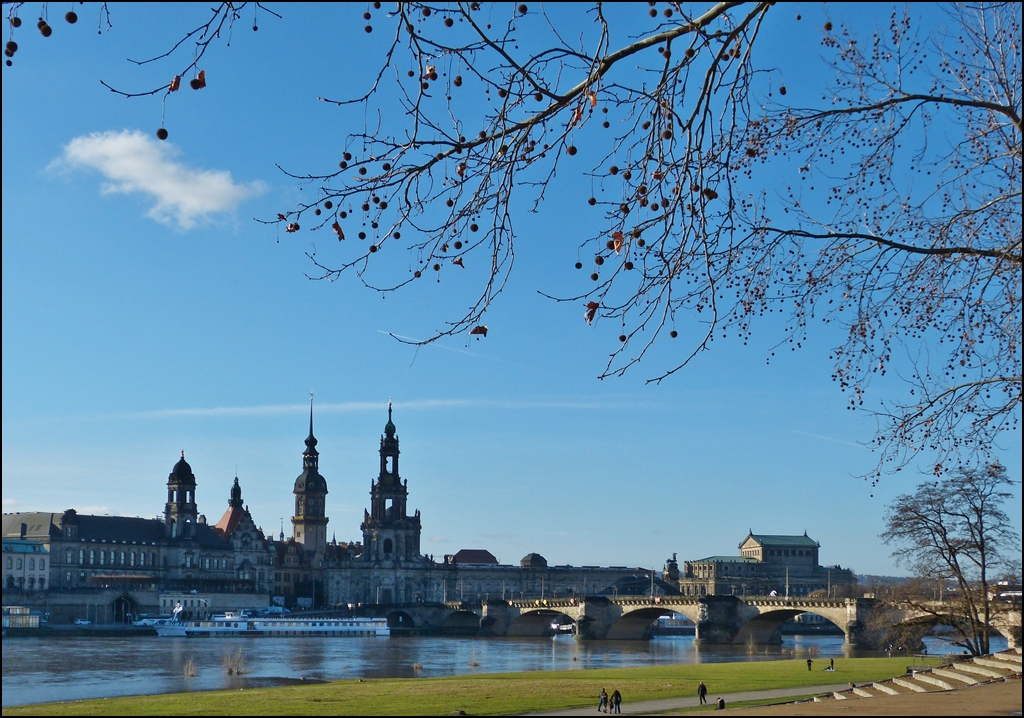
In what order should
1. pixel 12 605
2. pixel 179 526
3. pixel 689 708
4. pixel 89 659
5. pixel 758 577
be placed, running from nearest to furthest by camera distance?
pixel 689 708 < pixel 89 659 < pixel 12 605 < pixel 179 526 < pixel 758 577

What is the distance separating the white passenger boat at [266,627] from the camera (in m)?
95.4

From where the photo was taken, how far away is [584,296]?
346 inches

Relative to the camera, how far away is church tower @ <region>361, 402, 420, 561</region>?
135 metres

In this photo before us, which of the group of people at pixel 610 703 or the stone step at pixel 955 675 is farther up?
the stone step at pixel 955 675

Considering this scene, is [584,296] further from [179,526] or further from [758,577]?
[758,577]

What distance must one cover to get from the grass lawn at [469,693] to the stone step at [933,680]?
881 cm

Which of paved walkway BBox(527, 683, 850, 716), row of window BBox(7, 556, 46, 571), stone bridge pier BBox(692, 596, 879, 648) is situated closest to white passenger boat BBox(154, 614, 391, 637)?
row of window BBox(7, 556, 46, 571)

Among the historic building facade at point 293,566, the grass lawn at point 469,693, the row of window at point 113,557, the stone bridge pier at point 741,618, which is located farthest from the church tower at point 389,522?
the grass lawn at point 469,693

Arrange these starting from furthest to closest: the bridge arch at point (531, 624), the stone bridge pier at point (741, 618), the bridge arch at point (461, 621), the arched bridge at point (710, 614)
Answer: the bridge arch at point (461, 621) < the bridge arch at point (531, 624) < the stone bridge pier at point (741, 618) < the arched bridge at point (710, 614)

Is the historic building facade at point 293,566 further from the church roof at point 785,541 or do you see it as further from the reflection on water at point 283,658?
the reflection on water at point 283,658

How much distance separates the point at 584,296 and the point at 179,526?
132860mm

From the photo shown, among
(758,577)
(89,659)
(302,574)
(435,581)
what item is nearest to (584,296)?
(89,659)

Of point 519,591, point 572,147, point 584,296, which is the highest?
point 572,147

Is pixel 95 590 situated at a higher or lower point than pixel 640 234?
lower
